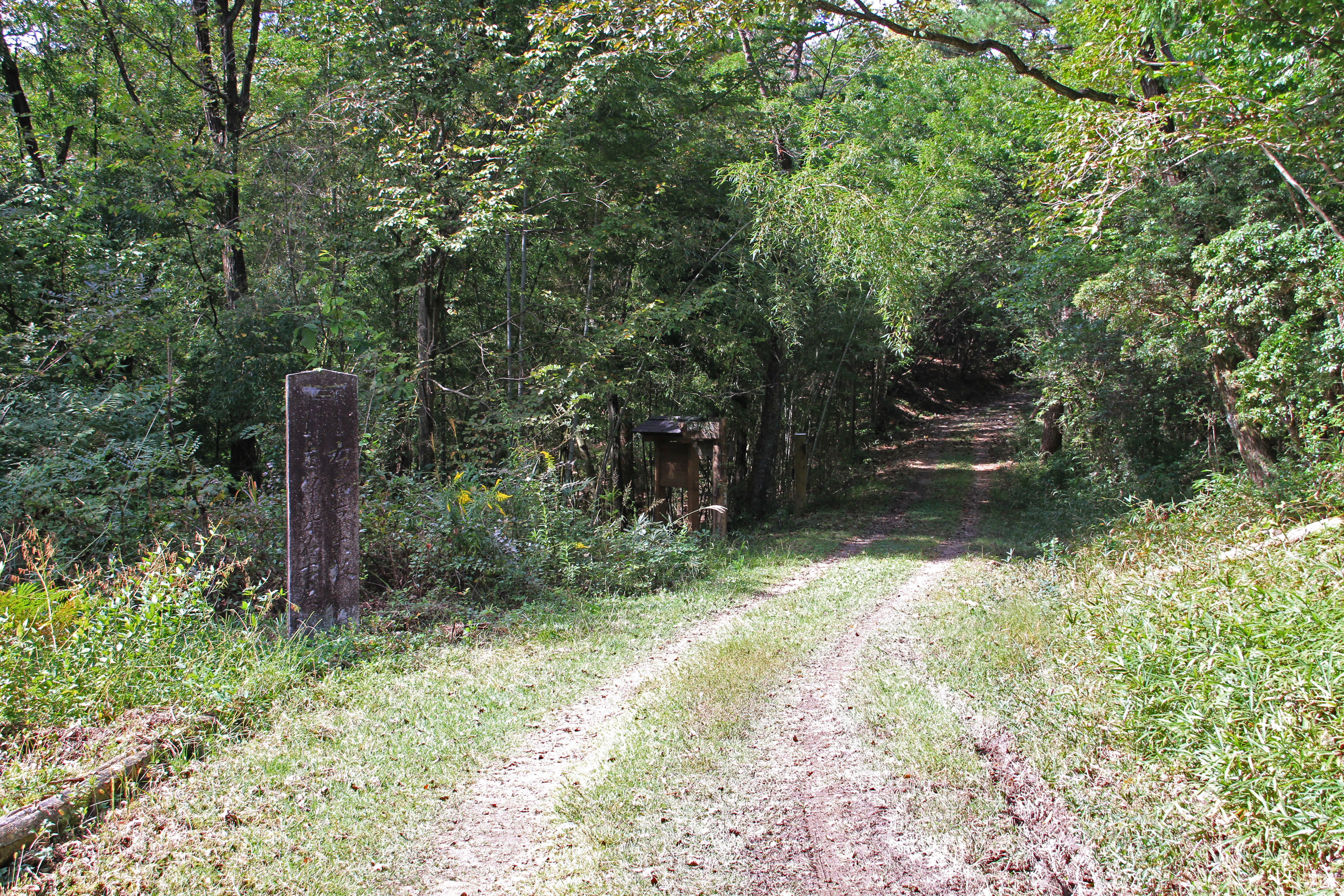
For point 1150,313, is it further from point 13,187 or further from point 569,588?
point 13,187

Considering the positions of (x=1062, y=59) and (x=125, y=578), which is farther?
(x=1062, y=59)

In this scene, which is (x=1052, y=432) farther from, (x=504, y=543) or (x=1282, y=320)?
(x=504, y=543)

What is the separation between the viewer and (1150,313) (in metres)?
11.0

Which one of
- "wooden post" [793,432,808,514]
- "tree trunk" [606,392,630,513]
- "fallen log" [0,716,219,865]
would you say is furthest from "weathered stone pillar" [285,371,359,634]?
"wooden post" [793,432,808,514]

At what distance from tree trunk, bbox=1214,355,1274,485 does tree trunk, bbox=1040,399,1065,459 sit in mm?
7944

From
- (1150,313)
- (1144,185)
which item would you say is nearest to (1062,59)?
(1144,185)

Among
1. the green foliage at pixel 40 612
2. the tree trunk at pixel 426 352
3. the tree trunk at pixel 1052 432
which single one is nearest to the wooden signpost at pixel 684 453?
the tree trunk at pixel 426 352

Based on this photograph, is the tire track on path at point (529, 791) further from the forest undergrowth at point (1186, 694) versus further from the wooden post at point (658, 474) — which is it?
the wooden post at point (658, 474)

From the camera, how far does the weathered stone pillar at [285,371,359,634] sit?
5.70 m

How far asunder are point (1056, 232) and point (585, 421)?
7200 mm

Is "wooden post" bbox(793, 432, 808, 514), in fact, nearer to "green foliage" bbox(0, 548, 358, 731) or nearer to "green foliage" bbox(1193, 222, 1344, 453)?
"green foliage" bbox(1193, 222, 1344, 453)

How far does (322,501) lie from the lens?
5.82m

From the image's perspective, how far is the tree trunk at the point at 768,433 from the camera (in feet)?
49.8

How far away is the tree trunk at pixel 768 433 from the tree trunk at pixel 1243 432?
686 centimetres
